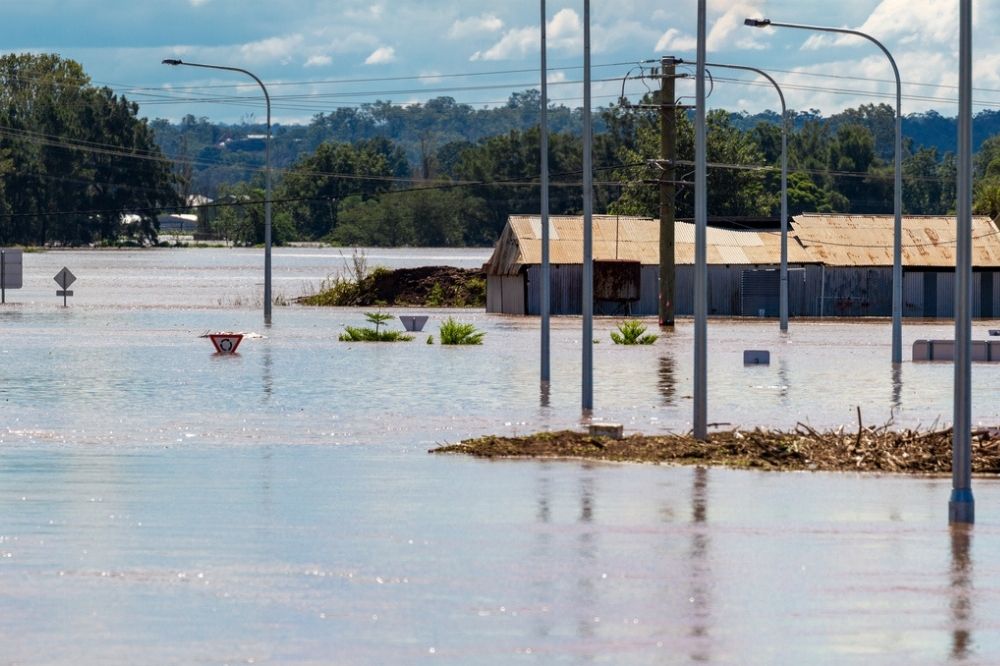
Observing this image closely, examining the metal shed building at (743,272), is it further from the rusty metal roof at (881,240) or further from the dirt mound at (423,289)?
the dirt mound at (423,289)

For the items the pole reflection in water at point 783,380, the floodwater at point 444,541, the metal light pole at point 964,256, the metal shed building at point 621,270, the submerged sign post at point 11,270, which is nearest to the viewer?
the floodwater at point 444,541

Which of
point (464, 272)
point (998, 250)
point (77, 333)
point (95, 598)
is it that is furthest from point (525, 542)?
point (464, 272)

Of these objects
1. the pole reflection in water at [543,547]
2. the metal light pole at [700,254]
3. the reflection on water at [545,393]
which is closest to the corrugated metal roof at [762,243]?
the reflection on water at [545,393]

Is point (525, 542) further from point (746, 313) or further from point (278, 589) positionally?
point (746, 313)

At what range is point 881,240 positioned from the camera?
86188 mm

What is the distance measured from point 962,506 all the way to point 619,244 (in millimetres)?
67616

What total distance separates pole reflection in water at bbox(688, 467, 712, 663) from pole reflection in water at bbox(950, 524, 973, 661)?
1423mm

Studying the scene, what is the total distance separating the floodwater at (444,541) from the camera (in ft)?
35.8

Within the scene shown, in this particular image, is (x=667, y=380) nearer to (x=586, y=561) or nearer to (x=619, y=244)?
(x=586, y=561)

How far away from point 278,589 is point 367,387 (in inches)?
903

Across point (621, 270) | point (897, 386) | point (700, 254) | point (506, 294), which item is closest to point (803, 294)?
point (621, 270)

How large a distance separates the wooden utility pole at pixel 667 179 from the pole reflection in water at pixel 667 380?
18210 mm

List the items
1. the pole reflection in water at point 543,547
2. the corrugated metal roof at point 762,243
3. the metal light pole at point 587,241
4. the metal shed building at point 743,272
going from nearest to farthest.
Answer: the pole reflection in water at point 543,547 → the metal light pole at point 587,241 → the metal shed building at point 743,272 → the corrugated metal roof at point 762,243

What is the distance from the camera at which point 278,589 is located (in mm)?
12516
